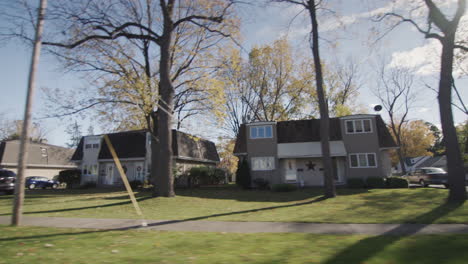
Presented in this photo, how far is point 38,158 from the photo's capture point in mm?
38156

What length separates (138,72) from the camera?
22516 mm

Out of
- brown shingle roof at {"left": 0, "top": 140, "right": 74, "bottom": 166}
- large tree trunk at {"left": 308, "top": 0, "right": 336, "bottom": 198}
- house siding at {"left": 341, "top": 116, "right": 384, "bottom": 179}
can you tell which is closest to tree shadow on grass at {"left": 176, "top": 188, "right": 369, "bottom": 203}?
large tree trunk at {"left": 308, "top": 0, "right": 336, "bottom": 198}

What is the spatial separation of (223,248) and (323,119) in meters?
13.1

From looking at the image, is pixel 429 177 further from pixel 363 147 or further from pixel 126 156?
pixel 126 156

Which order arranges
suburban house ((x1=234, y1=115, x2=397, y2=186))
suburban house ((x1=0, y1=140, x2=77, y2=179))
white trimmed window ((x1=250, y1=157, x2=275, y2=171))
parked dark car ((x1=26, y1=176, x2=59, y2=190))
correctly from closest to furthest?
suburban house ((x1=234, y1=115, x2=397, y2=186)) → white trimmed window ((x1=250, y1=157, x2=275, y2=171)) → parked dark car ((x1=26, y1=176, x2=59, y2=190)) → suburban house ((x1=0, y1=140, x2=77, y2=179))

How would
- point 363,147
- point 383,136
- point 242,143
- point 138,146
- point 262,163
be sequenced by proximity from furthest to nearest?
point 138,146 < point 242,143 < point 262,163 < point 383,136 < point 363,147

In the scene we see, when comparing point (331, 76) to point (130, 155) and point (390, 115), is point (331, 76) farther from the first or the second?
point (130, 155)

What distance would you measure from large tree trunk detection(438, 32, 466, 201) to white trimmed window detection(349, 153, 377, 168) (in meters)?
10.3

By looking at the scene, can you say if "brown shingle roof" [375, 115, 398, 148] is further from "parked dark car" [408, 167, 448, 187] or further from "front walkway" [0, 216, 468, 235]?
"front walkway" [0, 216, 468, 235]

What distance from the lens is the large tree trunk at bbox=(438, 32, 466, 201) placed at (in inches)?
501

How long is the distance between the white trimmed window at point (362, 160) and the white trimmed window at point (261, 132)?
7.35 metres

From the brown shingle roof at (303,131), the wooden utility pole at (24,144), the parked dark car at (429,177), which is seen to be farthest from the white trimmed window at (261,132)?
the wooden utility pole at (24,144)

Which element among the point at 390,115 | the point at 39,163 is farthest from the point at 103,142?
the point at 390,115

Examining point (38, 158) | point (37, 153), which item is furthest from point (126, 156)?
point (37, 153)
